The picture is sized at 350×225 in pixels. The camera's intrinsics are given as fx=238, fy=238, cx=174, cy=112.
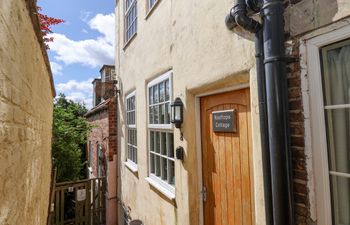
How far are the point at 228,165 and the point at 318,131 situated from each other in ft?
4.03

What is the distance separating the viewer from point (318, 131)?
166cm

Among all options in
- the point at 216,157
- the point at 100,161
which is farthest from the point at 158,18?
the point at 100,161

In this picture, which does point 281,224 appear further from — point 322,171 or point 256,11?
point 256,11

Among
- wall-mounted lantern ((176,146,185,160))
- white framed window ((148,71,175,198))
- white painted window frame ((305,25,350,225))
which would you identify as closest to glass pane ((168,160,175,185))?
white framed window ((148,71,175,198))

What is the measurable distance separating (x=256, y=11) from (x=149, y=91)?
3143 millimetres

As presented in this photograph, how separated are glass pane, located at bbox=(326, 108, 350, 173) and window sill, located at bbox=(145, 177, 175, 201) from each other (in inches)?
99.8

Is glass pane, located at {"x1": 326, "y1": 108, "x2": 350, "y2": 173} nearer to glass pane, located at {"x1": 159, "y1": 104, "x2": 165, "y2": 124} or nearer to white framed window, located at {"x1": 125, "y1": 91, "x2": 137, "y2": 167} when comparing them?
glass pane, located at {"x1": 159, "y1": 104, "x2": 165, "y2": 124}

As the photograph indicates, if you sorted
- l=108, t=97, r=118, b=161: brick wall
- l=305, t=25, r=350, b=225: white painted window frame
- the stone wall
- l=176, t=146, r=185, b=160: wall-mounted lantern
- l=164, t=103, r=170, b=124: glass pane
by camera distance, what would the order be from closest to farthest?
l=305, t=25, r=350, b=225: white painted window frame → l=176, t=146, r=185, b=160: wall-mounted lantern → l=164, t=103, r=170, b=124: glass pane → the stone wall → l=108, t=97, r=118, b=161: brick wall

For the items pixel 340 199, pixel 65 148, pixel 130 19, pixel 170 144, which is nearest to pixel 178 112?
pixel 170 144

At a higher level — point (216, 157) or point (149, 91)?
point (149, 91)

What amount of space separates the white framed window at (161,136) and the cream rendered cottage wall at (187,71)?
0.17 meters

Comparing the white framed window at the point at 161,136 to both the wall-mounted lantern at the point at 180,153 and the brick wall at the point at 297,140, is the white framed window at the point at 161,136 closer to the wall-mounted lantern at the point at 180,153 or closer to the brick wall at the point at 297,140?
the wall-mounted lantern at the point at 180,153

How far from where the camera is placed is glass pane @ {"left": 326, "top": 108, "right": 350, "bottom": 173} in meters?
1.56

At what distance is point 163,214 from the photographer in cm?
407
